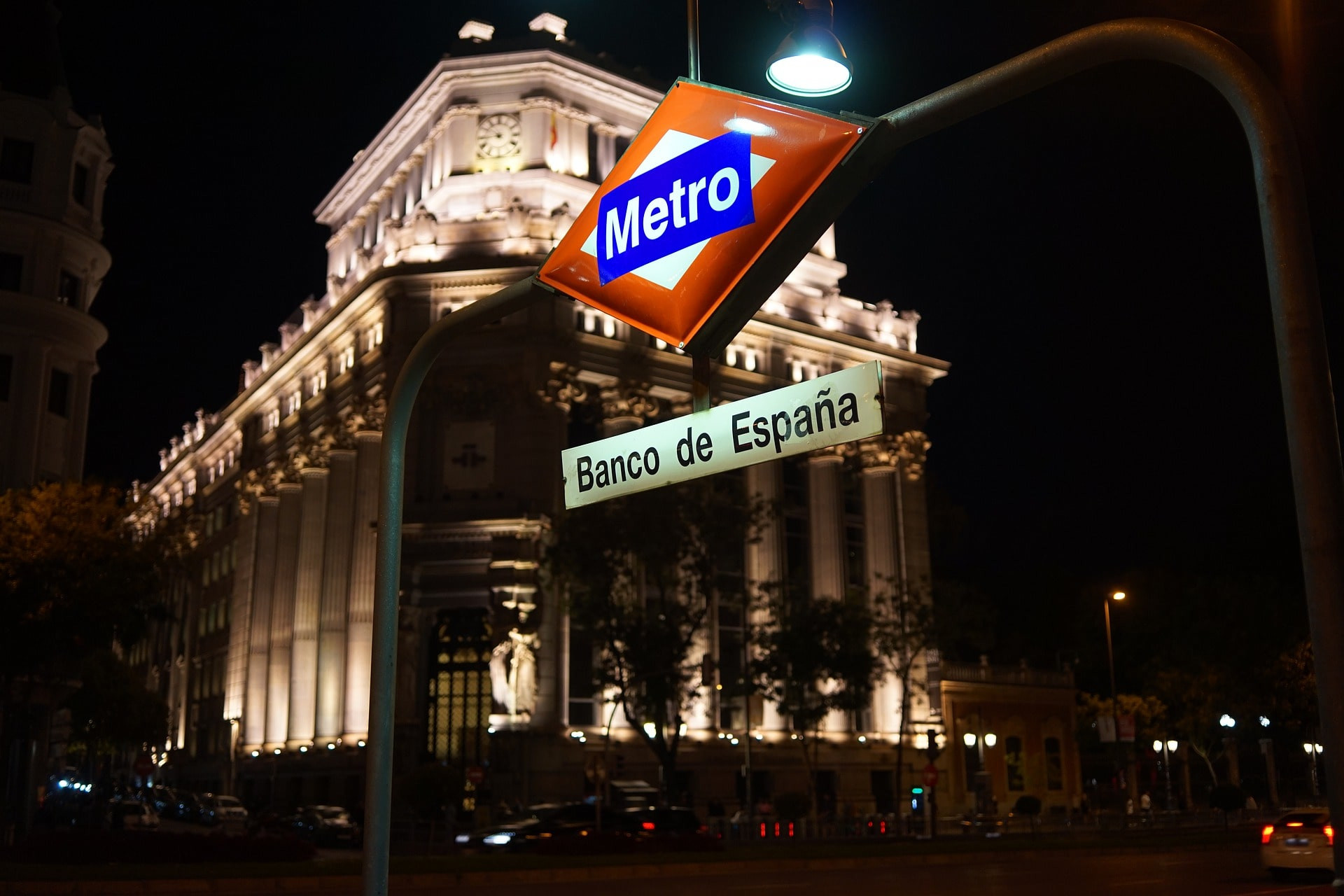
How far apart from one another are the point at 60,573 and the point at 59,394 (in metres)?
15.7

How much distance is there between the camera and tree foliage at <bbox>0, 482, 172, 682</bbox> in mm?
33531

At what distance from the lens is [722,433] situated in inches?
276

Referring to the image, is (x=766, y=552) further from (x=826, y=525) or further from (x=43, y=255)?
(x=43, y=255)

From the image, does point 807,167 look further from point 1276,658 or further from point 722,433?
point 1276,658

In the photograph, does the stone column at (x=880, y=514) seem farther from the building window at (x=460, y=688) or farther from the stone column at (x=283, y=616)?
the stone column at (x=283, y=616)

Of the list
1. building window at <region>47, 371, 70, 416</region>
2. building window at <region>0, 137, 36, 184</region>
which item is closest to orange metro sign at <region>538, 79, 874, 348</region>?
building window at <region>47, 371, 70, 416</region>

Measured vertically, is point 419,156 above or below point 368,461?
above

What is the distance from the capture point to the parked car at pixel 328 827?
1759 inches

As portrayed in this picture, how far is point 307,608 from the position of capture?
206 ft

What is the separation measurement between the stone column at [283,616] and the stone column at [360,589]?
6.30 metres

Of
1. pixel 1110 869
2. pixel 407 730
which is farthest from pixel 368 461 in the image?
pixel 1110 869

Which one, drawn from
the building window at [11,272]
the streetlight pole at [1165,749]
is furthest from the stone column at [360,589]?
the streetlight pole at [1165,749]

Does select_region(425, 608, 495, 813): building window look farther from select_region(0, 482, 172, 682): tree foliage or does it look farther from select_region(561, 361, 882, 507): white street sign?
select_region(561, 361, 882, 507): white street sign

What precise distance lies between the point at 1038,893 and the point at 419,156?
177 feet
